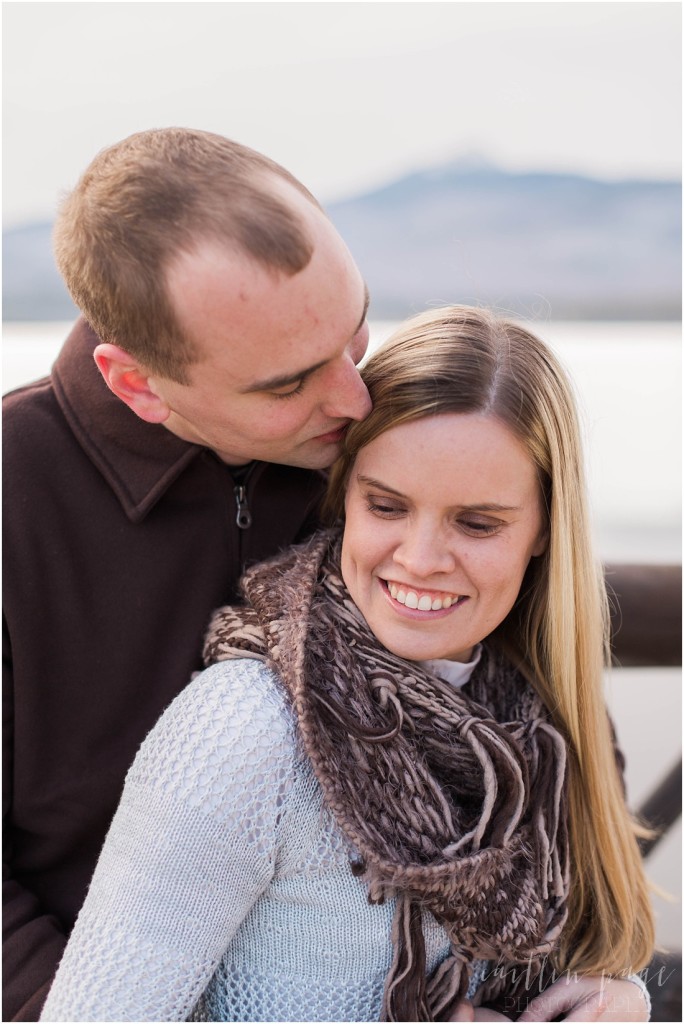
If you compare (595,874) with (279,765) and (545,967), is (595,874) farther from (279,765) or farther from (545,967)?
(279,765)

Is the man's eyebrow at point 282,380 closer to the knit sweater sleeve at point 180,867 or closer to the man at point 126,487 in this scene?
the man at point 126,487

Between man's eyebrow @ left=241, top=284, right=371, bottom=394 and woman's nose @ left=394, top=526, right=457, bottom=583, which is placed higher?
man's eyebrow @ left=241, top=284, right=371, bottom=394

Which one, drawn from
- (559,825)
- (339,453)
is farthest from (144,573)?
(559,825)

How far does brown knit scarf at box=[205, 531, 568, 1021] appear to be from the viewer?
55.3 inches

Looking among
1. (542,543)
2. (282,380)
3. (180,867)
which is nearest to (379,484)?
(282,380)

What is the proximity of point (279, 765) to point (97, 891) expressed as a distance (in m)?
0.30

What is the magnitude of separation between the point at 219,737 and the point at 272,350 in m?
0.54

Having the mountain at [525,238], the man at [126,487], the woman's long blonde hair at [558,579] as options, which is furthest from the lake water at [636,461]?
the man at [126,487]

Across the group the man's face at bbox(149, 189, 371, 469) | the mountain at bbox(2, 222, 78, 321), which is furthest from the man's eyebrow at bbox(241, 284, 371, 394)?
the mountain at bbox(2, 222, 78, 321)

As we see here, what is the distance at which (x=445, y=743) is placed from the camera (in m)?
1.51

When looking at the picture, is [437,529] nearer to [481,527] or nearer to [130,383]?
[481,527]

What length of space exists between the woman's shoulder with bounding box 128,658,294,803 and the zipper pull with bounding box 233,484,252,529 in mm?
349

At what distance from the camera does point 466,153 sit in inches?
235

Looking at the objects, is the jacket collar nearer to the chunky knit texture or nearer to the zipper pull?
the zipper pull
